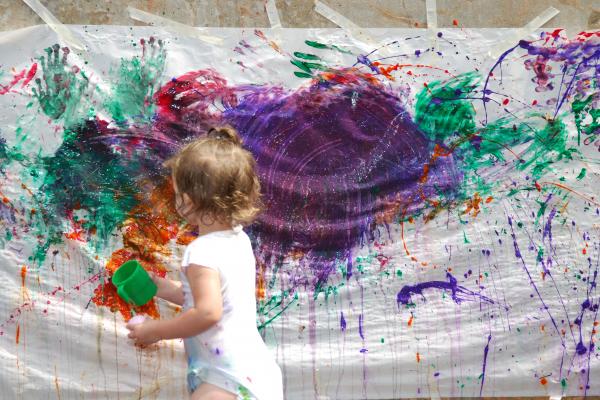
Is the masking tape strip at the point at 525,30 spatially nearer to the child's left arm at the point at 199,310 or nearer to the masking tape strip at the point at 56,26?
the masking tape strip at the point at 56,26

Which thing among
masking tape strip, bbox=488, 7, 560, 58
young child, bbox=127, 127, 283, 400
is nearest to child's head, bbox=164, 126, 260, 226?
young child, bbox=127, 127, 283, 400

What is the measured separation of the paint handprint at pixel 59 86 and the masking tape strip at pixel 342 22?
2.90 ft

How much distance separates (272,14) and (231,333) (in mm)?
1424

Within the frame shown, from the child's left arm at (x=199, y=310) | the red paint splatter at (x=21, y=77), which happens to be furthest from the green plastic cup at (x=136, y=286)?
the red paint splatter at (x=21, y=77)

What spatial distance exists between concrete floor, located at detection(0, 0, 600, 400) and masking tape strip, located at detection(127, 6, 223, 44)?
16 mm

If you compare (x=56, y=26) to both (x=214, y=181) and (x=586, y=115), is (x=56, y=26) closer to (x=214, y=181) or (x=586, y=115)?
(x=214, y=181)

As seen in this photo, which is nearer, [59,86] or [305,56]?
[59,86]

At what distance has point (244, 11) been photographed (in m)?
3.05

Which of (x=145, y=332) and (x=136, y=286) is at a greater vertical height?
(x=136, y=286)

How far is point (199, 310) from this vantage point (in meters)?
1.94

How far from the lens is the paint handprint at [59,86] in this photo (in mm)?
2926

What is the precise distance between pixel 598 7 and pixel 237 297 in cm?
200

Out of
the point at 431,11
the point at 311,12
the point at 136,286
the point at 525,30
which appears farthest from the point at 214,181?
the point at 525,30

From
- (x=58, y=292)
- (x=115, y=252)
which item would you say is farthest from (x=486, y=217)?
(x=58, y=292)
